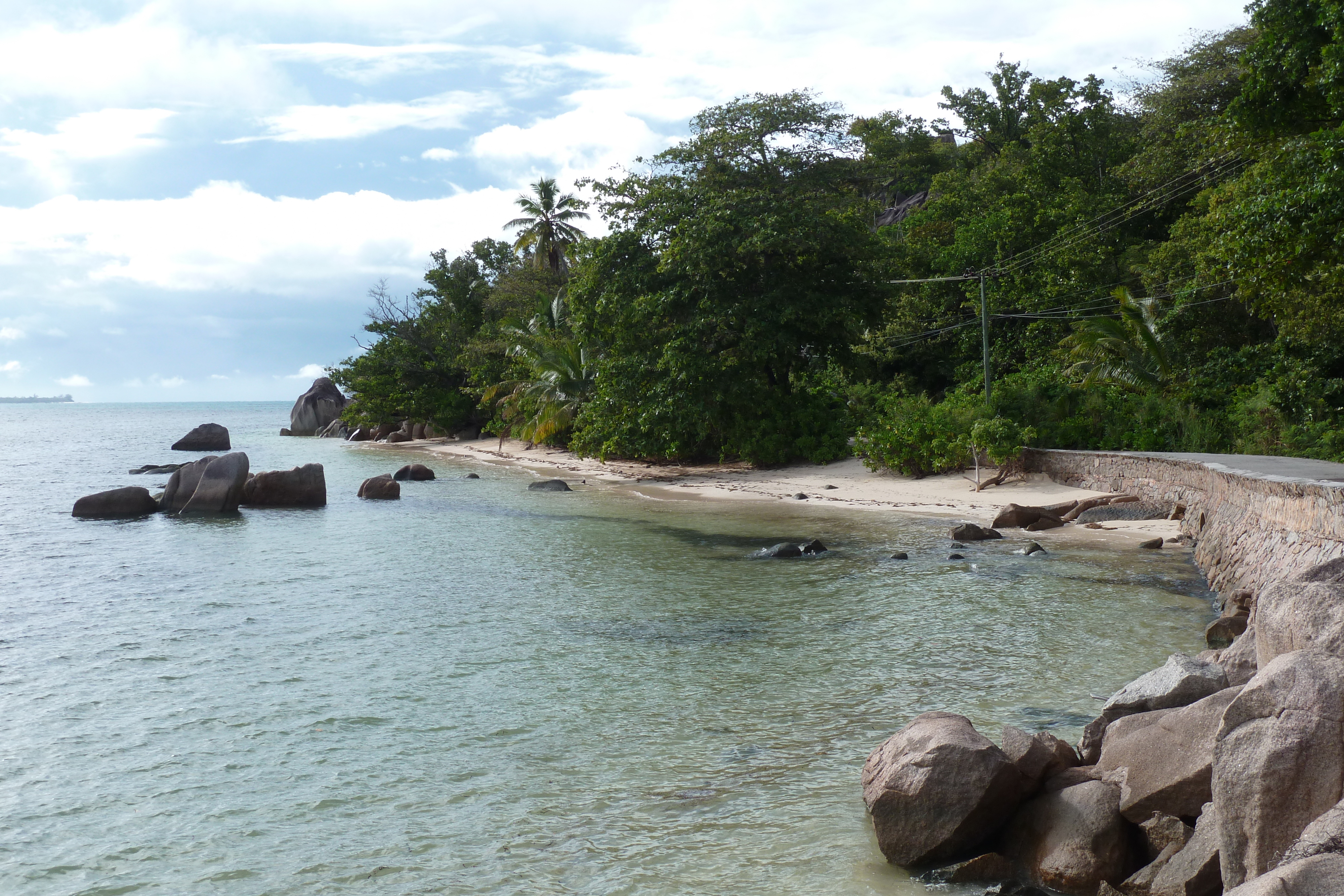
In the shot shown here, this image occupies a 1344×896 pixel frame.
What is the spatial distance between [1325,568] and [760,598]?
7756 mm

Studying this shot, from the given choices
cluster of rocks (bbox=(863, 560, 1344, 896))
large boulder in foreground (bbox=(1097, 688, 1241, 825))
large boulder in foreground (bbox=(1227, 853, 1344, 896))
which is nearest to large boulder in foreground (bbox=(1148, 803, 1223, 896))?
cluster of rocks (bbox=(863, 560, 1344, 896))

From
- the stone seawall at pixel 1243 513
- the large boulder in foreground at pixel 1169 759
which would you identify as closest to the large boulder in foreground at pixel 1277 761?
the large boulder in foreground at pixel 1169 759

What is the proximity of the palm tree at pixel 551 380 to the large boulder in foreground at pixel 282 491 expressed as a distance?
43.5ft

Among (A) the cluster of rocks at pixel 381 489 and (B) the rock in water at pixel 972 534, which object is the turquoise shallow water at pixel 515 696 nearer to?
(B) the rock in water at pixel 972 534

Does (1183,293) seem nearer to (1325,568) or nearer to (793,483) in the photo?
(793,483)

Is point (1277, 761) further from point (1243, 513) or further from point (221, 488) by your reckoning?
point (221, 488)

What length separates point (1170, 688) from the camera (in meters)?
5.71

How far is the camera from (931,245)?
123 ft

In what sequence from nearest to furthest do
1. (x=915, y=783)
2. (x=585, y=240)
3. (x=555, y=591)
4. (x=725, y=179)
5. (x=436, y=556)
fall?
(x=915, y=783) < (x=555, y=591) < (x=436, y=556) < (x=725, y=179) < (x=585, y=240)

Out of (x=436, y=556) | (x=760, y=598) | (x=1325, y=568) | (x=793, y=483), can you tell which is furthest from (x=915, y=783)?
(x=793, y=483)

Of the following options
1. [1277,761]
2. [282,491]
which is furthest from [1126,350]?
[1277,761]

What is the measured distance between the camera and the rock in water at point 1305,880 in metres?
2.99

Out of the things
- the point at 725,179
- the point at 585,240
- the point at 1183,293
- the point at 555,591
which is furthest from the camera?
the point at 585,240

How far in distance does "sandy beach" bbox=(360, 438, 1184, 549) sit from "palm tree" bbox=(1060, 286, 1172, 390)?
5234 millimetres
